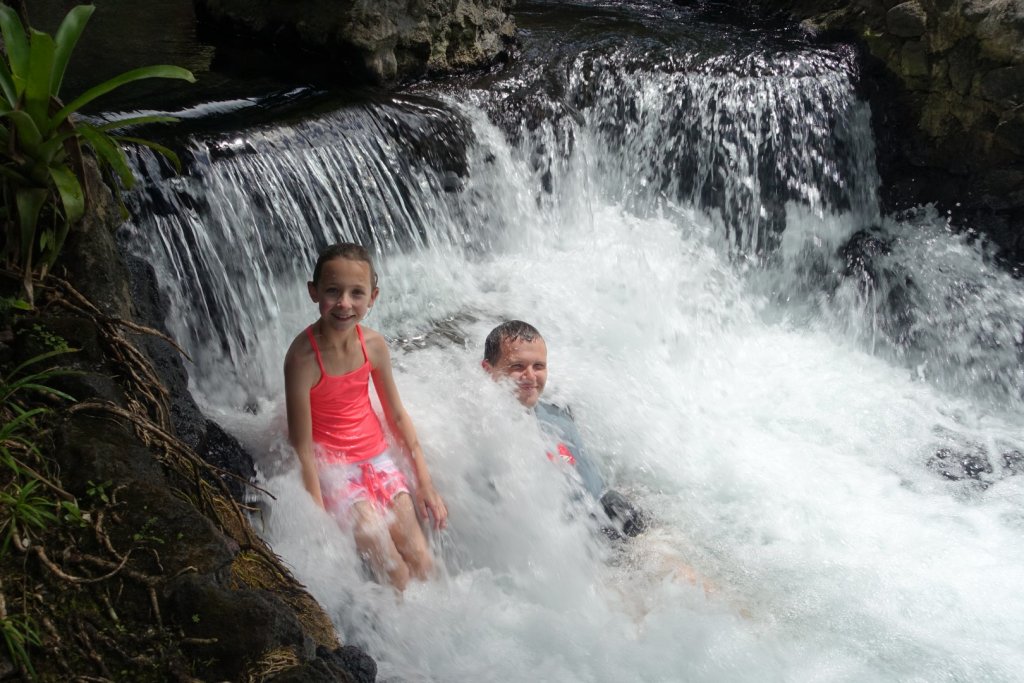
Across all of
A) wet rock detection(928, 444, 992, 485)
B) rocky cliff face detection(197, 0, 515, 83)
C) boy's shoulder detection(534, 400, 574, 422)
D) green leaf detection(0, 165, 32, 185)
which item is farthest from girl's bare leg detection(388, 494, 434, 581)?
rocky cliff face detection(197, 0, 515, 83)

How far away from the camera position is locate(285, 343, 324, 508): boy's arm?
11.0 feet

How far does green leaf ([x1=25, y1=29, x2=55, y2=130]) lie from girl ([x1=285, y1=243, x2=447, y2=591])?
990mm

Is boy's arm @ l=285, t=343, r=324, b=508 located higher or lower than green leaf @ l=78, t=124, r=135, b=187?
lower

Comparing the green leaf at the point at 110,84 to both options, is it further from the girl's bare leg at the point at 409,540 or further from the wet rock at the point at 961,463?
the wet rock at the point at 961,463

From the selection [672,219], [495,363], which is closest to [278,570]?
[495,363]

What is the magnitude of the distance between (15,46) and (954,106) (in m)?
6.59

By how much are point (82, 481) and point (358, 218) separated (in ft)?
10.3

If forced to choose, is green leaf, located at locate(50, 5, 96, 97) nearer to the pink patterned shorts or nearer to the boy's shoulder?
the pink patterned shorts

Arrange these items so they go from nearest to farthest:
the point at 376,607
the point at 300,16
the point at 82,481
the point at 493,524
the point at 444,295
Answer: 1. the point at 82,481
2. the point at 376,607
3. the point at 493,524
4. the point at 444,295
5. the point at 300,16

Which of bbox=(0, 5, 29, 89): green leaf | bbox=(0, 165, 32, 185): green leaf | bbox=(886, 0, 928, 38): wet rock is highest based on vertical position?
bbox=(886, 0, 928, 38): wet rock

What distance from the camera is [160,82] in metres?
5.68

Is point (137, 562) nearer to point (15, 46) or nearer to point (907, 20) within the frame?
point (15, 46)

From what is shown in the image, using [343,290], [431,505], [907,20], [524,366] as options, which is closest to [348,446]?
[431,505]

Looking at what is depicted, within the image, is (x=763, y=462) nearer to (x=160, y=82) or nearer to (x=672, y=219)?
(x=672, y=219)
